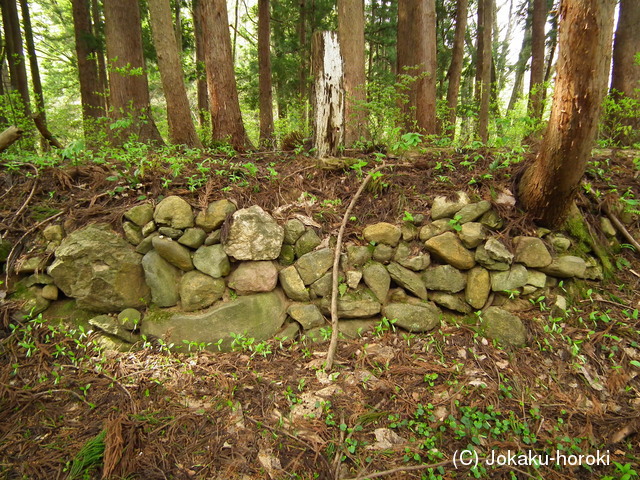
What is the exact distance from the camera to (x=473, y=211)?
3359mm

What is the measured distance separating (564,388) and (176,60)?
637 centimetres

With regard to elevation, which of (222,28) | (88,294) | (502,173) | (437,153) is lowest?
(88,294)

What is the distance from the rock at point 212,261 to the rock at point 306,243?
2.43 feet

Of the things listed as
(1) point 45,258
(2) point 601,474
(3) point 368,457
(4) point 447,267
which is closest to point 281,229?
(4) point 447,267

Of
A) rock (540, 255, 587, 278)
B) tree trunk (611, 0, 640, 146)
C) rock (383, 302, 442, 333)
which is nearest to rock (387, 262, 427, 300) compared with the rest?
rock (383, 302, 442, 333)

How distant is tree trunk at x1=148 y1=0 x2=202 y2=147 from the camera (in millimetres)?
4953

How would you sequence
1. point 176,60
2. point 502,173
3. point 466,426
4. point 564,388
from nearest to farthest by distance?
point 466,426, point 564,388, point 502,173, point 176,60

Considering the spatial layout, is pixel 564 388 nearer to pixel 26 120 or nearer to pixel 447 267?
pixel 447 267

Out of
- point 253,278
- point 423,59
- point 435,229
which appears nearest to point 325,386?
point 253,278

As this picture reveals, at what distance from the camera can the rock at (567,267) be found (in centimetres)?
312

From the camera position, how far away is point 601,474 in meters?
Result: 2.13

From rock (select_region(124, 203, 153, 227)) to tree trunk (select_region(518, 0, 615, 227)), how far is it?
3887mm

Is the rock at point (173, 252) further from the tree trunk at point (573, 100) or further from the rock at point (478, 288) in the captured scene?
the tree trunk at point (573, 100)

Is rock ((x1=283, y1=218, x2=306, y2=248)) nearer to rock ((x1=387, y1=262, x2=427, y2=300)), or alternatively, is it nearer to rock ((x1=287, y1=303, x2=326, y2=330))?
rock ((x1=287, y1=303, x2=326, y2=330))
